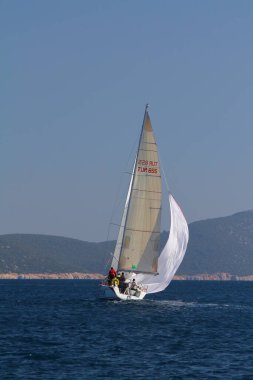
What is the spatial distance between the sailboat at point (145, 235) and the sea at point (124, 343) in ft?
6.28

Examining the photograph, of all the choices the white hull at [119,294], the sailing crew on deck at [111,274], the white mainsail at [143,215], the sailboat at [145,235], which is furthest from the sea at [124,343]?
the white mainsail at [143,215]

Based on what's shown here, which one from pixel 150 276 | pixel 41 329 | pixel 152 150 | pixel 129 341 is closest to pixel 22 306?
pixel 150 276

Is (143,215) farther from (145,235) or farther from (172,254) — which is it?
(172,254)

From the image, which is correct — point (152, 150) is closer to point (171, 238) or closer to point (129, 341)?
point (171, 238)

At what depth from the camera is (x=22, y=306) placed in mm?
80500

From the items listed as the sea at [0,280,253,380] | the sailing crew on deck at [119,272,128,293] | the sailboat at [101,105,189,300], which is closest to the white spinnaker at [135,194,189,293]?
the sailboat at [101,105,189,300]

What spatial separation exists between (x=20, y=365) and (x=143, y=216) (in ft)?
109

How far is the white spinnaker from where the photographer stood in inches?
2911

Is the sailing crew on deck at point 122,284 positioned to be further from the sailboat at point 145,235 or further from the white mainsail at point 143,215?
the white mainsail at point 143,215

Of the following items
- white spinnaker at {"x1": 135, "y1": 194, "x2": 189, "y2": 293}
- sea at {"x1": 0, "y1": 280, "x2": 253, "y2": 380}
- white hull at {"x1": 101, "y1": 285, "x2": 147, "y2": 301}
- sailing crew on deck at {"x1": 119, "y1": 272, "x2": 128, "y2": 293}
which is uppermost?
white spinnaker at {"x1": 135, "y1": 194, "x2": 189, "y2": 293}

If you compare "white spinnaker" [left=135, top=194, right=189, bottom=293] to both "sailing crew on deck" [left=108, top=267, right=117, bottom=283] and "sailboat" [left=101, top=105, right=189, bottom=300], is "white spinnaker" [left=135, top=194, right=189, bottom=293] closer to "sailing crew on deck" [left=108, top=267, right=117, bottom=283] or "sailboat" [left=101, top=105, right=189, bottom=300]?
"sailboat" [left=101, top=105, right=189, bottom=300]

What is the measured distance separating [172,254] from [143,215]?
3791 mm

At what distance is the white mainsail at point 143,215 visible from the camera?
74.1 metres

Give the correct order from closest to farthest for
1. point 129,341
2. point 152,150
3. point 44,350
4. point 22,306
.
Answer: point 44,350 < point 129,341 < point 152,150 < point 22,306
